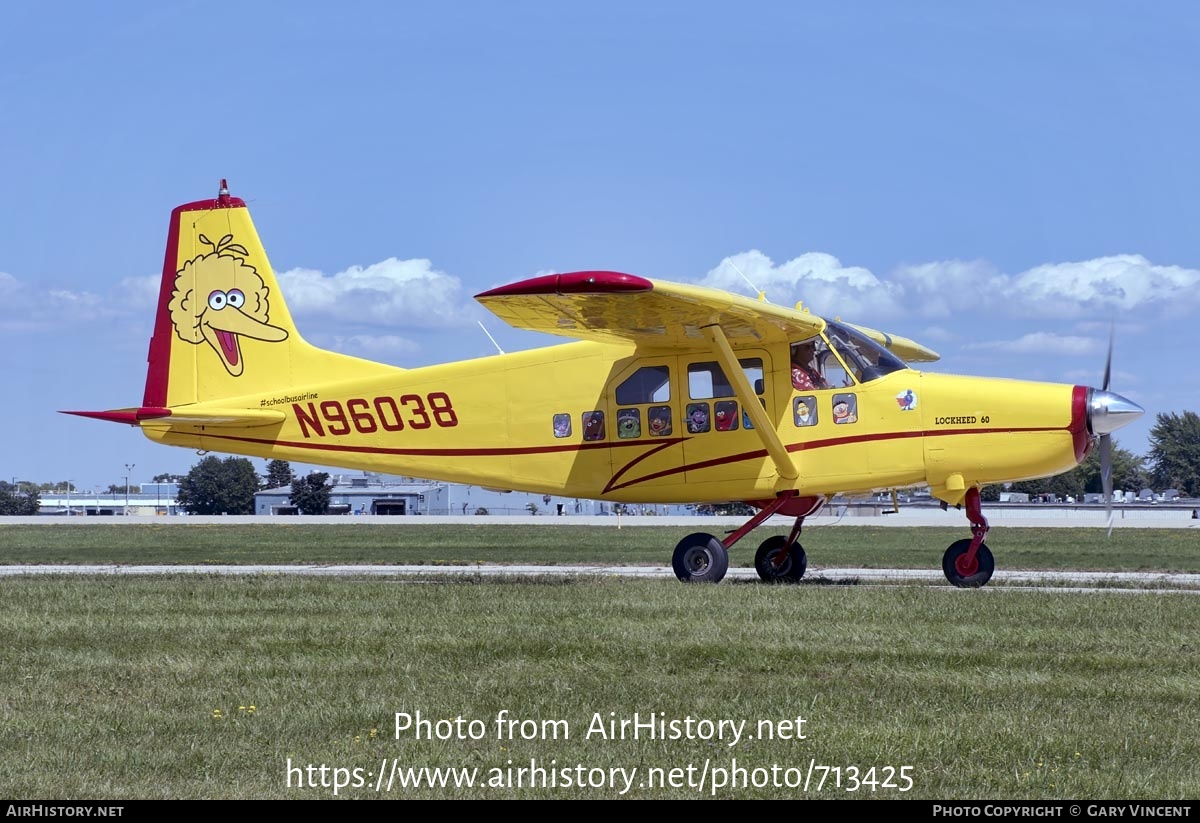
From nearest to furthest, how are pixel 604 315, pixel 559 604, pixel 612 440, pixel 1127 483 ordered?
pixel 559 604
pixel 604 315
pixel 612 440
pixel 1127 483

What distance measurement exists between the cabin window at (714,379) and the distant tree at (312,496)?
285 feet

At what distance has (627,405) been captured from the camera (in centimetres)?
1923

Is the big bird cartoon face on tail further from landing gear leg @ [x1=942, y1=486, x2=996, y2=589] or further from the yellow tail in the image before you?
landing gear leg @ [x1=942, y1=486, x2=996, y2=589]

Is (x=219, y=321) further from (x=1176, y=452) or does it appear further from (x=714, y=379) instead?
(x=1176, y=452)

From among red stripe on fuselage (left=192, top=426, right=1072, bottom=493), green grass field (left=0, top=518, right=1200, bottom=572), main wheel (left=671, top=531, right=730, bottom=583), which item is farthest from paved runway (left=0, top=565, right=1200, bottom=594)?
green grass field (left=0, top=518, right=1200, bottom=572)

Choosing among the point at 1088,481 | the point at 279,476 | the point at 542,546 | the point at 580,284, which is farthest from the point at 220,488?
the point at 580,284

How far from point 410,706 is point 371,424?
36.4 ft

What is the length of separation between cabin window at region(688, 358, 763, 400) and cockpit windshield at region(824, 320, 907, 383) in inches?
40.1

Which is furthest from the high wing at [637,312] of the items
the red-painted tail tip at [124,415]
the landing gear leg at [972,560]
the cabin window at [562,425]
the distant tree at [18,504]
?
the distant tree at [18,504]

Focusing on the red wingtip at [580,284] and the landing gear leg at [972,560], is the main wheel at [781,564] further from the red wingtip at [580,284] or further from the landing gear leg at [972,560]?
the red wingtip at [580,284]

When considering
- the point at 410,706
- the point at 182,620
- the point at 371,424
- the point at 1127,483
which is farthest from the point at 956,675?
the point at 1127,483

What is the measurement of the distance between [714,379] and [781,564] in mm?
3144

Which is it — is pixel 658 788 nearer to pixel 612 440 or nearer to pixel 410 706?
pixel 410 706
